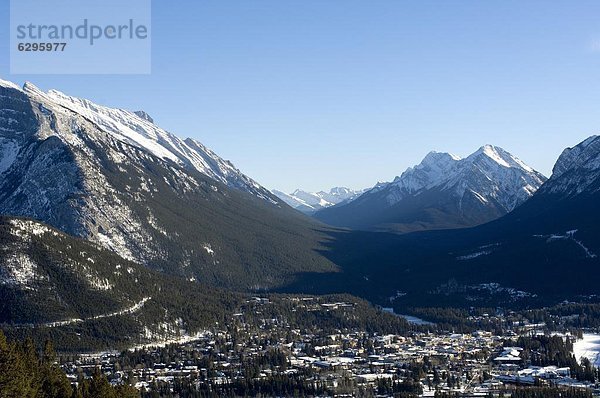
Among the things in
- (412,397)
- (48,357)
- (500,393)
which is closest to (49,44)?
(48,357)

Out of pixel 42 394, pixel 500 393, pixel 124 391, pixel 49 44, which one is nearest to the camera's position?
pixel 42 394

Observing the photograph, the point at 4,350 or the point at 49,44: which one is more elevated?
the point at 49,44

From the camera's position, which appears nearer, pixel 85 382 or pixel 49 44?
Answer: pixel 85 382

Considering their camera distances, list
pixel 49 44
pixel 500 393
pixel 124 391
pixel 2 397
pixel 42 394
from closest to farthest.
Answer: pixel 2 397 → pixel 42 394 → pixel 124 391 → pixel 49 44 → pixel 500 393

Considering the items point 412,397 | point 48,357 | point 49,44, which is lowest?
point 412,397

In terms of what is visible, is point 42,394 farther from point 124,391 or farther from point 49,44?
point 49,44

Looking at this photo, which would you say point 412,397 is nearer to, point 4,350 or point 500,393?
point 500,393
